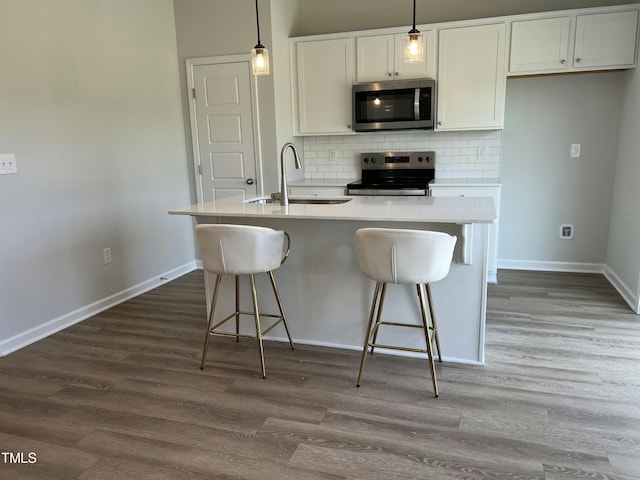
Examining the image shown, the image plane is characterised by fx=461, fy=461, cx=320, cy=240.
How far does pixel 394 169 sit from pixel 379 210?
7.26 ft

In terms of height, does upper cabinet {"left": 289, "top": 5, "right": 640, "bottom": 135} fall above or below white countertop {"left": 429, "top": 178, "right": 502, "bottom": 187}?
above

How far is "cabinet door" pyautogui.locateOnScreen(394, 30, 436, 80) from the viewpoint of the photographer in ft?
13.6

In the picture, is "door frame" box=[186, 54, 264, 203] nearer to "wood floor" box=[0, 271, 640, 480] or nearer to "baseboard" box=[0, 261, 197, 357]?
"baseboard" box=[0, 261, 197, 357]

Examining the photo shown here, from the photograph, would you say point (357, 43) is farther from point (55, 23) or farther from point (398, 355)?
point (398, 355)

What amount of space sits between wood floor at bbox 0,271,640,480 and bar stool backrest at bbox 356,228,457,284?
0.57 metres

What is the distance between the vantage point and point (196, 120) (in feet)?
15.1

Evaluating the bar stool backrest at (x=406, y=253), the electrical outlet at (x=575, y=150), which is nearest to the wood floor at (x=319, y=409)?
the bar stool backrest at (x=406, y=253)

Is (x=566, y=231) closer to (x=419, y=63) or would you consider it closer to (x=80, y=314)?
(x=419, y=63)

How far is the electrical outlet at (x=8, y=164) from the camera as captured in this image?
2922 mm

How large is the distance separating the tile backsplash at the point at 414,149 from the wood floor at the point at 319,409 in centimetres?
A: 175

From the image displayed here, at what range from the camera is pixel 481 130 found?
4.36 m

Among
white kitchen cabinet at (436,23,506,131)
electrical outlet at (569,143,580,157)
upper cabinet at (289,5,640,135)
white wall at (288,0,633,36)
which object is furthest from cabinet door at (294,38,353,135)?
electrical outlet at (569,143,580,157)

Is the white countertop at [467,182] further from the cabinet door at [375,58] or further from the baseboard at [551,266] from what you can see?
the cabinet door at [375,58]

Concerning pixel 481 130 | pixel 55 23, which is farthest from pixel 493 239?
→ pixel 55 23
